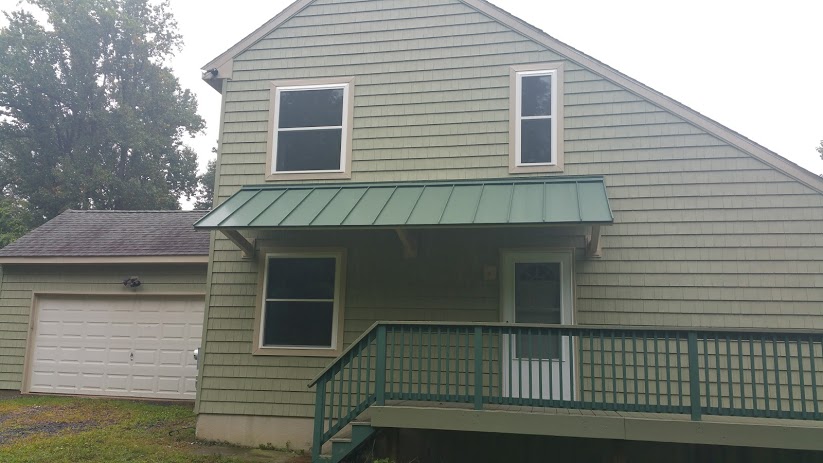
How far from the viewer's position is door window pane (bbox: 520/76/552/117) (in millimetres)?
7996

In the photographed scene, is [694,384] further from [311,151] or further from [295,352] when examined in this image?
[311,151]

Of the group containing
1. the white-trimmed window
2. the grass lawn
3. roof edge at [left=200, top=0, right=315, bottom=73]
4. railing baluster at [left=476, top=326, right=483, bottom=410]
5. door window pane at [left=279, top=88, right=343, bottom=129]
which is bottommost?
the grass lawn

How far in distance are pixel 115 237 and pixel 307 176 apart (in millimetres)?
5890

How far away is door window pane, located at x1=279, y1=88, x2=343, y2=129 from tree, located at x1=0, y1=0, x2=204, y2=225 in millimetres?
19836

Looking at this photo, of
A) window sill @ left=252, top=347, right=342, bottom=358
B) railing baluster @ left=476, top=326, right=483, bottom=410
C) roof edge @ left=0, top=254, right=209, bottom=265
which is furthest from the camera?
roof edge @ left=0, top=254, right=209, bottom=265

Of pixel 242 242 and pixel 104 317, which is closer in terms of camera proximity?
pixel 242 242

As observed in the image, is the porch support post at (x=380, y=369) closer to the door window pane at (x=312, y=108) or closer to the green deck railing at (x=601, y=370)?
the green deck railing at (x=601, y=370)

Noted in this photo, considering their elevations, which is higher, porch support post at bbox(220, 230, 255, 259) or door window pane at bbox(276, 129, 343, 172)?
door window pane at bbox(276, 129, 343, 172)

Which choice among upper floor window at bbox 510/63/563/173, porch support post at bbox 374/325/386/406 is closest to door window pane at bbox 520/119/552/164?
upper floor window at bbox 510/63/563/173

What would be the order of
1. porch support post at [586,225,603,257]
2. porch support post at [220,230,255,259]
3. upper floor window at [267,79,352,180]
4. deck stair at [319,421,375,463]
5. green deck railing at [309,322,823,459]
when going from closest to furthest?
green deck railing at [309,322,823,459]
deck stair at [319,421,375,463]
porch support post at [586,225,603,257]
porch support post at [220,230,255,259]
upper floor window at [267,79,352,180]

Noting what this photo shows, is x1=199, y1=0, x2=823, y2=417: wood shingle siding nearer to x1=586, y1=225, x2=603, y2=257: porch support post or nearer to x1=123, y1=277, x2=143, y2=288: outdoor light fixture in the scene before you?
x1=586, y1=225, x2=603, y2=257: porch support post

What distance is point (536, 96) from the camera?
26.4 ft

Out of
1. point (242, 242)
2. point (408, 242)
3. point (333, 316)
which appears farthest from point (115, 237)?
point (408, 242)

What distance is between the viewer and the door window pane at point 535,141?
790cm
